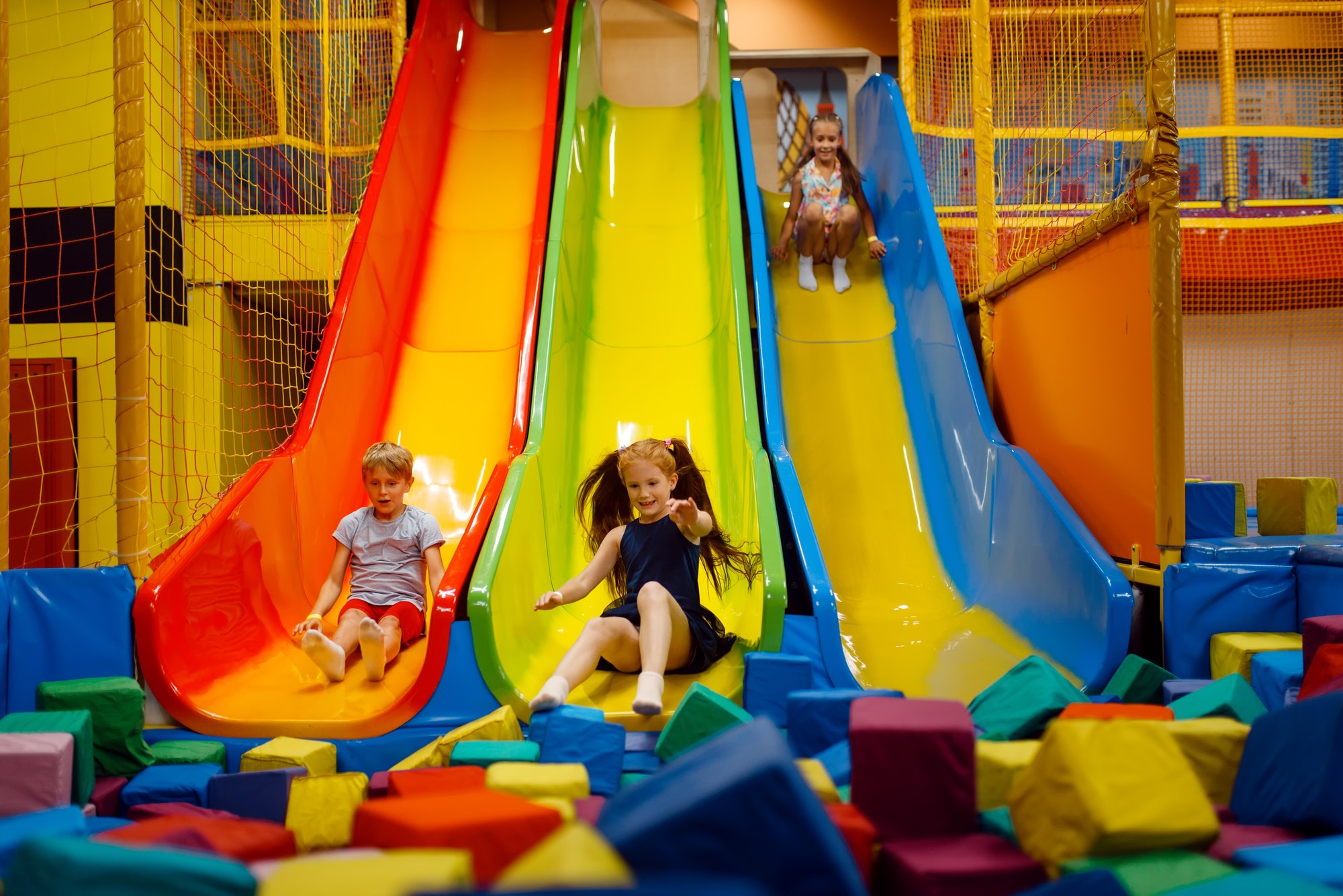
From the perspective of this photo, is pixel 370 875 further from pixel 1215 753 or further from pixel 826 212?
pixel 826 212

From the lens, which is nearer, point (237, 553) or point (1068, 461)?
point (237, 553)

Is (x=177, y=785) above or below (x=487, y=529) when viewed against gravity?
below

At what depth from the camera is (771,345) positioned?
3377 mm

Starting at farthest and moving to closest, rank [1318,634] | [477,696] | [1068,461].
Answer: [1068,461], [477,696], [1318,634]

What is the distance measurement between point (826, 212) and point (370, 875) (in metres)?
3.61

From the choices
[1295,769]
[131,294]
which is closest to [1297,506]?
[1295,769]

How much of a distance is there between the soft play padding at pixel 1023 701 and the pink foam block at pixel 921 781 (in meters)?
0.46

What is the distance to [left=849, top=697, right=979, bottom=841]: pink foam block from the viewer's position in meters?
1.25

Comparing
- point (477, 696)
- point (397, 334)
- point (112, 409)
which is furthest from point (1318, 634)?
point (112, 409)

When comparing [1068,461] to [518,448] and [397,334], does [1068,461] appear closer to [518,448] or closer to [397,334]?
[518,448]

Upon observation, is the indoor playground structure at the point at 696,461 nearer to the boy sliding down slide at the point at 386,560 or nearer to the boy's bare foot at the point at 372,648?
the boy's bare foot at the point at 372,648

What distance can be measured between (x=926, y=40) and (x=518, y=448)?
10.7 ft

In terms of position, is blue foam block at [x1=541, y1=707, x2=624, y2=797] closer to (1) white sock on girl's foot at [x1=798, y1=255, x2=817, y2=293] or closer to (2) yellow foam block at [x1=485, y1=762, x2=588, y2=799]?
(2) yellow foam block at [x1=485, y1=762, x2=588, y2=799]

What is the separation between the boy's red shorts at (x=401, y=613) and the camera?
242 cm
